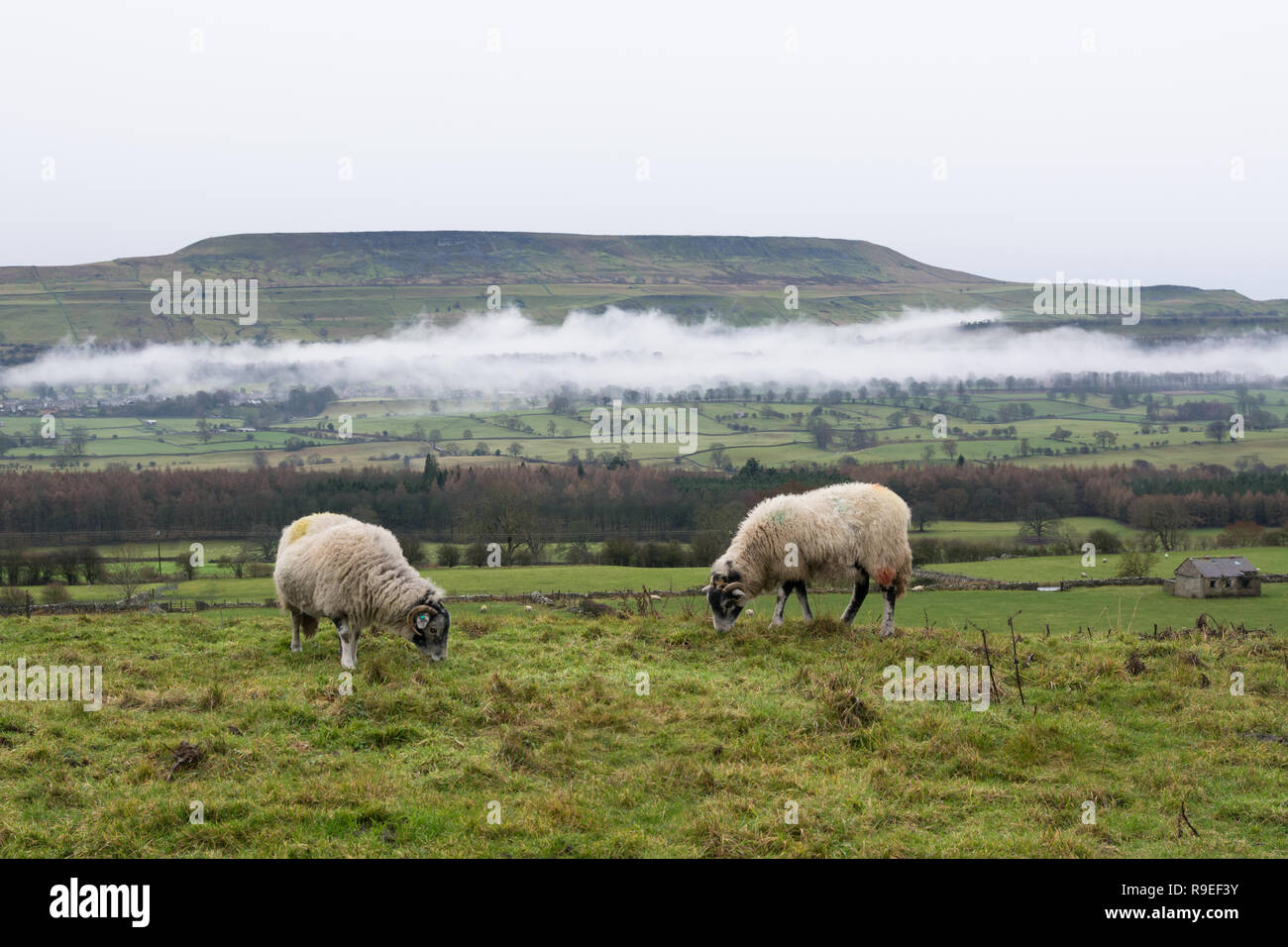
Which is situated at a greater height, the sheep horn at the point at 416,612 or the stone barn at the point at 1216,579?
the sheep horn at the point at 416,612

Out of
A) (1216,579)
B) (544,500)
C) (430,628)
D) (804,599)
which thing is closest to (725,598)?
(804,599)

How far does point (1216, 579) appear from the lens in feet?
125

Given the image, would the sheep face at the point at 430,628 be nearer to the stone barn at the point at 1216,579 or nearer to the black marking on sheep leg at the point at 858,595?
the black marking on sheep leg at the point at 858,595

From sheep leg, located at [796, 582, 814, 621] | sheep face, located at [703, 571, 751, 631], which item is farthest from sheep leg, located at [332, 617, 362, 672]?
sheep leg, located at [796, 582, 814, 621]

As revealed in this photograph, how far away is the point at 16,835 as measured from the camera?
909 centimetres

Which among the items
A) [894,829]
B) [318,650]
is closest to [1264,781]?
[894,829]

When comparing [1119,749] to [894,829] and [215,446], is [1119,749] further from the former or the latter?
[215,446]

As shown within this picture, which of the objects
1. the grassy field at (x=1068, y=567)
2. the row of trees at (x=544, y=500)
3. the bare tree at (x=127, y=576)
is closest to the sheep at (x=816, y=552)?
the grassy field at (x=1068, y=567)

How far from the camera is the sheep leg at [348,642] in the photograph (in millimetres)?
16969

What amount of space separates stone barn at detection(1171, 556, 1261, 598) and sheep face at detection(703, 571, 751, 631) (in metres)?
25.6

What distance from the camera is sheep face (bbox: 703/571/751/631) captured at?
1930 cm

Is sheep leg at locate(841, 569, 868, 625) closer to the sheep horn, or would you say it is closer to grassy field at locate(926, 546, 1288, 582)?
the sheep horn

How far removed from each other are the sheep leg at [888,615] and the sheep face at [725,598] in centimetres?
276

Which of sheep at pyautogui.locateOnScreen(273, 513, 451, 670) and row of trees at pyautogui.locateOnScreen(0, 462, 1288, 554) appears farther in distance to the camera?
row of trees at pyautogui.locateOnScreen(0, 462, 1288, 554)
